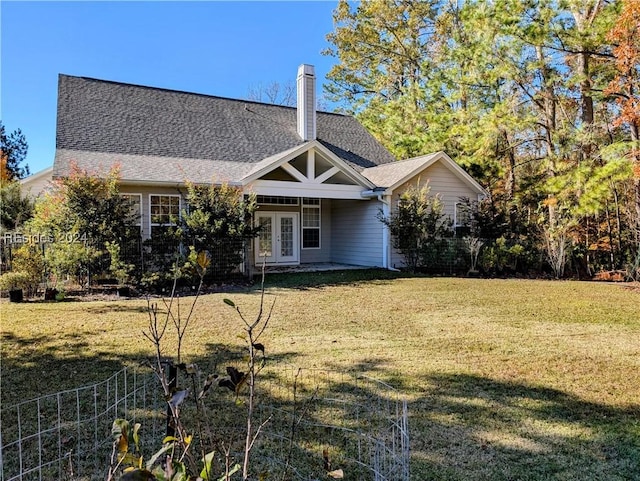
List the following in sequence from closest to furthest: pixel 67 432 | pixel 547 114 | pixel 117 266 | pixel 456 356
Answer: pixel 67 432 → pixel 456 356 → pixel 117 266 → pixel 547 114

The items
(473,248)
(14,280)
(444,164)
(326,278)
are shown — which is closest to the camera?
(14,280)

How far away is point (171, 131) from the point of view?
1549 cm

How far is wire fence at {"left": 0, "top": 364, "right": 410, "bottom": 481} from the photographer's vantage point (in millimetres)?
2795

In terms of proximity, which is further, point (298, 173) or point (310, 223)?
point (310, 223)

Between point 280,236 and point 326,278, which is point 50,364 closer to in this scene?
point 326,278

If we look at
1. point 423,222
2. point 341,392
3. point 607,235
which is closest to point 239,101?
point 423,222

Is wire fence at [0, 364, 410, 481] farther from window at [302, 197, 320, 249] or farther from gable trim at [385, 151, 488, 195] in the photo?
window at [302, 197, 320, 249]

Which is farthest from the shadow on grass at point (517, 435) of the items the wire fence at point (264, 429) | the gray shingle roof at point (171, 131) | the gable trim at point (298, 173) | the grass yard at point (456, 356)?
the gray shingle roof at point (171, 131)

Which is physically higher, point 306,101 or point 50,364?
point 306,101

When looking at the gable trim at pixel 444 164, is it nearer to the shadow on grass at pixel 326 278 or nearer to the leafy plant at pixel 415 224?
the leafy plant at pixel 415 224

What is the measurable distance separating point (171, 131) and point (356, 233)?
7.84 m

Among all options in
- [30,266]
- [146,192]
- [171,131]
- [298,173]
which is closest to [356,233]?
[298,173]

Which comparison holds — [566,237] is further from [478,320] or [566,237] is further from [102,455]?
[102,455]

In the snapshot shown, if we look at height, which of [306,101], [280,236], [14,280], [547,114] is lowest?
[14,280]
